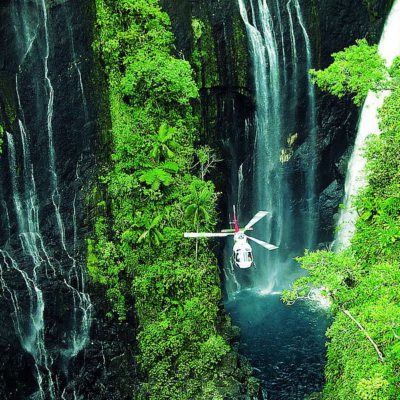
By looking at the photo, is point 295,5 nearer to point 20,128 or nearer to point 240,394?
point 20,128

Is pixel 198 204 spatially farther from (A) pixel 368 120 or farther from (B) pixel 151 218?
(A) pixel 368 120

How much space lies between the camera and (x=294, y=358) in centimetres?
1588

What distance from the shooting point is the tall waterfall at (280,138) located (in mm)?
17547

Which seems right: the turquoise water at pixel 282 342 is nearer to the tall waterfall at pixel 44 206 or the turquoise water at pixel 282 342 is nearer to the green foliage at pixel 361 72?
the tall waterfall at pixel 44 206

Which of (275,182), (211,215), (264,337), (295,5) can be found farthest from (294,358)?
(295,5)

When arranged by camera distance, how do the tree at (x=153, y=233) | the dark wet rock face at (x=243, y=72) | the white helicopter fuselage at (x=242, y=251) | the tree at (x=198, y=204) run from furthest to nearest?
1. the dark wet rock face at (x=243, y=72)
2. the tree at (x=198, y=204)
3. the tree at (x=153, y=233)
4. the white helicopter fuselage at (x=242, y=251)

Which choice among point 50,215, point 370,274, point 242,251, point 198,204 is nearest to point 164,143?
point 198,204

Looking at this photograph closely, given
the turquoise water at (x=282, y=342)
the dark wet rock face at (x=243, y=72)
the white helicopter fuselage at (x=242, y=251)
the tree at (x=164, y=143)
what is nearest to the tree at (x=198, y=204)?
the tree at (x=164, y=143)

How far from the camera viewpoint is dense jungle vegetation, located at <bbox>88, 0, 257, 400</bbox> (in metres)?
14.6

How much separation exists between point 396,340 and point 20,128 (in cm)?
1087

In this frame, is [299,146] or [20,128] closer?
[20,128]

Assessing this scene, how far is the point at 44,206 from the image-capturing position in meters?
14.6

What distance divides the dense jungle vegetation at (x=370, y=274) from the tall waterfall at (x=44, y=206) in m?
7.26

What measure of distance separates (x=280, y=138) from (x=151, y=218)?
22.5ft
